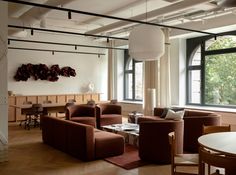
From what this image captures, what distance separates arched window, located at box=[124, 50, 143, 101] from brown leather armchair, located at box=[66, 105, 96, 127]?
433 cm

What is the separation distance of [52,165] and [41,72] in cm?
Answer: 671

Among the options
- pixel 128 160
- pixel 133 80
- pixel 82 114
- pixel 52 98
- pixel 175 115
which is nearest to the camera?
pixel 128 160

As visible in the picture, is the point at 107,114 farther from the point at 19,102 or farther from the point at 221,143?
the point at 221,143

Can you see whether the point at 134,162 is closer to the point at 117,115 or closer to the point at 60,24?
the point at 117,115

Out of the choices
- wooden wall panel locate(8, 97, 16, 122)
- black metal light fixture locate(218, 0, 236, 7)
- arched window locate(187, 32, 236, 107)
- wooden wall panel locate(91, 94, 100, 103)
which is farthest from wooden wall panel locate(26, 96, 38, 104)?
black metal light fixture locate(218, 0, 236, 7)

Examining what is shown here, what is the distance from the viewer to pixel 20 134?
7.99 m

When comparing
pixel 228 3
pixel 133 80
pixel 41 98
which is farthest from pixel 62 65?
pixel 228 3

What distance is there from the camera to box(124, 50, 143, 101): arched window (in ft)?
41.2

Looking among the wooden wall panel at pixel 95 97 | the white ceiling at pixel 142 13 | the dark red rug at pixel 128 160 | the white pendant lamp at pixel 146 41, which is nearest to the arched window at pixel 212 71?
the white ceiling at pixel 142 13

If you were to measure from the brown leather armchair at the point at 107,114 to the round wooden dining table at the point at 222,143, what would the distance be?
17.4 ft

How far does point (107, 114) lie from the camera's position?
9.06 metres

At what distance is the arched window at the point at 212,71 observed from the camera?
350 inches

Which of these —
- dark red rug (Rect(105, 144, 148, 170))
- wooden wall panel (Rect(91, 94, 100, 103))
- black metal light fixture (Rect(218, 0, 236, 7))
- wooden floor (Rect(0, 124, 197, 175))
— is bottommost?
wooden floor (Rect(0, 124, 197, 175))

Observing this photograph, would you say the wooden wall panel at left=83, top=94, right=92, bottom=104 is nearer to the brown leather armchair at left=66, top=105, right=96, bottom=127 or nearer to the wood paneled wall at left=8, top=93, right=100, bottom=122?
the wood paneled wall at left=8, top=93, right=100, bottom=122
